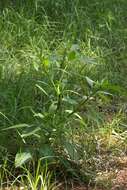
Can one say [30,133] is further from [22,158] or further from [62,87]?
[62,87]

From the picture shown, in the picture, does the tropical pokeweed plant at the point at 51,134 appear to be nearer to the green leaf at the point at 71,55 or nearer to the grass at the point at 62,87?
the grass at the point at 62,87

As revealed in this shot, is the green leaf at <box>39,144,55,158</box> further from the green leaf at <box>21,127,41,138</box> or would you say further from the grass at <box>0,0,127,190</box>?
the green leaf at <box>21,127,41,138</box>

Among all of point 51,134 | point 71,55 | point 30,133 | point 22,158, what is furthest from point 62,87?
point 22,158

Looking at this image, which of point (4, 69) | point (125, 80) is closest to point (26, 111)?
point (4, 69)

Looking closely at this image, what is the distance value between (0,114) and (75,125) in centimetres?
45

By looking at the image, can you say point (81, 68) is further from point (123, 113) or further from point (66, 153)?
point (66, 153)

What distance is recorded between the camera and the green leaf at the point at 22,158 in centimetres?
262

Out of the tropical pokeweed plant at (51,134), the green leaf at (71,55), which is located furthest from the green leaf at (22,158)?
the green leaf at (71,55)

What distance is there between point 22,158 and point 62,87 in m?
0.53

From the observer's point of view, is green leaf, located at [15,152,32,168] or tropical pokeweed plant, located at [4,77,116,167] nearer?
green leaf, located at [15,152,32,168]

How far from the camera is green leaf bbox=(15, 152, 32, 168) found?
262cm

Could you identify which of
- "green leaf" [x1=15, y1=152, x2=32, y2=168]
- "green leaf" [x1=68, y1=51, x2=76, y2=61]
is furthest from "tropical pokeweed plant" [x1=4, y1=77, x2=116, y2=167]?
"green leaf" [x1=68, y1=51, x2=76, y2=61]

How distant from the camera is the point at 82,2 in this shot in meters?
5.09

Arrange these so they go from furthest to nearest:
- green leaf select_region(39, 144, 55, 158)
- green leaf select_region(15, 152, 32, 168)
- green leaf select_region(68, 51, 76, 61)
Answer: green leaf select_region(68, 51, 76, 61), green leaf select_region(39, 144, 55, 158), green leaf select_region(15, 152, 32, 168)
